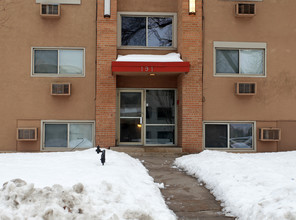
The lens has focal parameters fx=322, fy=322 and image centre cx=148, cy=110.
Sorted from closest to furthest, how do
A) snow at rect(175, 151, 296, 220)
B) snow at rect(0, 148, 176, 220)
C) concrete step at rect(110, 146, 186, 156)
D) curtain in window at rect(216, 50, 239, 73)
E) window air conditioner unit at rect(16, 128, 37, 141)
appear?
snow at rect(0, 148, 176, 220), snow at rect(175, 151, 296, 220), window air conditioner unit at rect(16, 128, 37, 141), concrete step at rect(110, 146, 186, 156), curtain in window at rect(216, 50, 239, 73)

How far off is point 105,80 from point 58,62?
202 centimetres

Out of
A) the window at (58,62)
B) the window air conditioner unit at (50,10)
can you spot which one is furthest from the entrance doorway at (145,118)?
the window air conditioner unit at (50,10)

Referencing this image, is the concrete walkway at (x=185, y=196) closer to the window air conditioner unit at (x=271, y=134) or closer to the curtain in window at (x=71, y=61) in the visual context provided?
the window air conditioner unit at (x=271, y=134)

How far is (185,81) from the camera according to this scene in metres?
12.5

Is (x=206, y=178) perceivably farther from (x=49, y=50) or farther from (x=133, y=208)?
(x=49, y=50)

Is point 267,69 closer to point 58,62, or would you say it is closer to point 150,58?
point 150,58

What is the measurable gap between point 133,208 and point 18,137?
28.0 feet

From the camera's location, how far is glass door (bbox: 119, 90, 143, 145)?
1325 centimetres

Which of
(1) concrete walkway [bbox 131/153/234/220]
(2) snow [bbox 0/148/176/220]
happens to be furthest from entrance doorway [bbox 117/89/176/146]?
(2) snow [bbox 0/148/176/220]

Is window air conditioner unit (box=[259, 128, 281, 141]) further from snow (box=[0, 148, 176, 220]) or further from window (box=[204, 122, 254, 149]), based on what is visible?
snow (box=[0, 148, 176, 220])

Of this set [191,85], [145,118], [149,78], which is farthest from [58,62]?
[191,85]

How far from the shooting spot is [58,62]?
12.7 meters

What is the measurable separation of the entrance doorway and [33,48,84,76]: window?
204cm

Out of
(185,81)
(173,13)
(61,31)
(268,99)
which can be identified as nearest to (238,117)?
(268,99)
